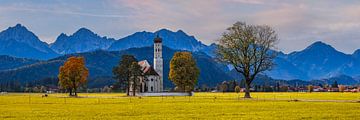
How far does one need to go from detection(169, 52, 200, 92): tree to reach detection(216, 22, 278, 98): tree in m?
26.9

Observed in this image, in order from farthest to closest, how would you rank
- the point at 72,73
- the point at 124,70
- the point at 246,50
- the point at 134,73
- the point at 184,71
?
1. the point at 124,70
2. the point at 134,73
3. the point at 72,73
4. the point at 184,71
5. the point at 246,50

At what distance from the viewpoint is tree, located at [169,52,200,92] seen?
133625mm

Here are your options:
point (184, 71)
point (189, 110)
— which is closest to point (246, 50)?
point (184, 71)

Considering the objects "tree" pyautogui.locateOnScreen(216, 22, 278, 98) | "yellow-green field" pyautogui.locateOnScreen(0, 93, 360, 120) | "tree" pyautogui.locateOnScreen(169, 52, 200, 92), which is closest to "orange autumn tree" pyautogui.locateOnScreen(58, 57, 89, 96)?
"tree" pyautogui.locateOnScreen(169, 52, 200, 92)

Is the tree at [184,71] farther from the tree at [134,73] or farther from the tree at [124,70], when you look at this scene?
the tree at [124,70]

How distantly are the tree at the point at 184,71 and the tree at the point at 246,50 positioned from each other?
26930mm

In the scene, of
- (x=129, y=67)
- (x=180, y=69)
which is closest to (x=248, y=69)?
(x=180, y=69)

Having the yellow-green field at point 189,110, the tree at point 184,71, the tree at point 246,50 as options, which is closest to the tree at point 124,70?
the tree at point 184,71

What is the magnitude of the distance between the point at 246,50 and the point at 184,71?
99.1 ft

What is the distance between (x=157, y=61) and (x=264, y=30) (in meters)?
86.6

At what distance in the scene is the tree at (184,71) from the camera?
134 metres

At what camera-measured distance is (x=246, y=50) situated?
106 meters

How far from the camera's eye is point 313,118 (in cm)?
4056

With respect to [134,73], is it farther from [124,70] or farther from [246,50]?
[246,50]
